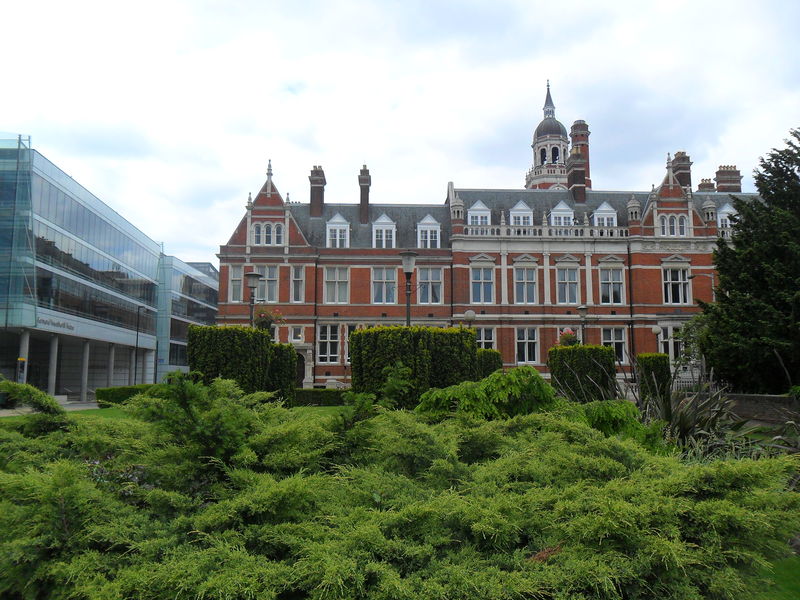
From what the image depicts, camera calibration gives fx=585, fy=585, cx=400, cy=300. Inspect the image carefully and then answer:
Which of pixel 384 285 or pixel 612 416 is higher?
pixel 384 285

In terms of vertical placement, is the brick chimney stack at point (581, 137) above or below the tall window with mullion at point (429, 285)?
above

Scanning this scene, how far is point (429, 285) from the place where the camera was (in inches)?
1531

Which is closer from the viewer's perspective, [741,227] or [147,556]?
[147,556]

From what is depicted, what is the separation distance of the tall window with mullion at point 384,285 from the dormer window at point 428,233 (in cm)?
285

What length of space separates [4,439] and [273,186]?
34343 mm

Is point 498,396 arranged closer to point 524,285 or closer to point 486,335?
point 486,335

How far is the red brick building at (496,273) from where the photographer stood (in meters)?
37.9

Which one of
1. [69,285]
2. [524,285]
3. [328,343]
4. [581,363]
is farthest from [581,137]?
[69,285]

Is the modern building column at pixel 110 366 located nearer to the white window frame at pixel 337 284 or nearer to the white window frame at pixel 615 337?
the white window frame at pixel 337 284

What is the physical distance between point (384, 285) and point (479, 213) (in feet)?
26.8

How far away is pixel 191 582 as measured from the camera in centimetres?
354

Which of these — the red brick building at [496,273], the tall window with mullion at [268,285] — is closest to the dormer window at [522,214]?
the red brick building at [496,273]

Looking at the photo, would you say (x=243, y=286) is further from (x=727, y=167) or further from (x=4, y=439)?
(x=727, y=167)

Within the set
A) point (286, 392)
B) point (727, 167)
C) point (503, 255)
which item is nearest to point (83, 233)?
point (503, 255)
